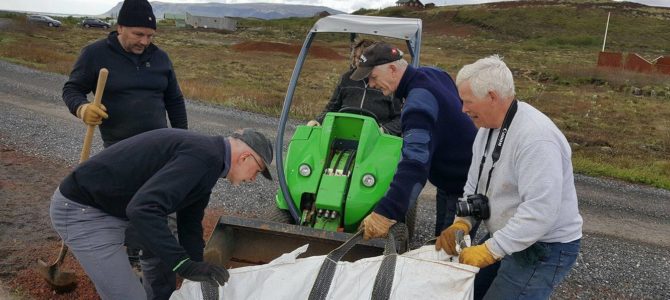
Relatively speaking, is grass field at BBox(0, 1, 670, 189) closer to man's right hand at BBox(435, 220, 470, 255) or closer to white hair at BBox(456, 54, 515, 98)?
man's right hand at BBox(435, 220, 470, 255)

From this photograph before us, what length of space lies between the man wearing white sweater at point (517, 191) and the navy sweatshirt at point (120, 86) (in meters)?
2.14

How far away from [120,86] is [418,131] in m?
1.92

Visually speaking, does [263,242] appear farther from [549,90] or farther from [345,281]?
[549,90]

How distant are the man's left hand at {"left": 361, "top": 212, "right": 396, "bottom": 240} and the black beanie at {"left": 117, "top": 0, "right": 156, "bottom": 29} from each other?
1911mm

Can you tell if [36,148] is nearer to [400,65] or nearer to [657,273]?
[400,65]

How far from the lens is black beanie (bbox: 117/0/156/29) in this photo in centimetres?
349

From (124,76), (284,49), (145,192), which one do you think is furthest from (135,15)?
(284,49)

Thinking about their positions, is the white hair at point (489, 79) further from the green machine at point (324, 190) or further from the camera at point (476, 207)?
the green machine at point (324, 190)

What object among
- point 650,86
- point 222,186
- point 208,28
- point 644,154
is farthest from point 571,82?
point 208,28

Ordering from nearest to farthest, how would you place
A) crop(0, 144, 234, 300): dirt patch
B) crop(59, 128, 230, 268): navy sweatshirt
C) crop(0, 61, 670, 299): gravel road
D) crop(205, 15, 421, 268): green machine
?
crop(59, 128, 230, 268): navy sweatshirt → crop(205, 15, 421, 268): green machine → crop(0, 144, 234, 300): dirt patch → crop(0, 61, 670, 299): gravel road

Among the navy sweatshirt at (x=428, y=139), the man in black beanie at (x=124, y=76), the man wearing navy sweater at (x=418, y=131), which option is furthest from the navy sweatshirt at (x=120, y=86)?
the navy sweatshirt at (x=428, y=139)

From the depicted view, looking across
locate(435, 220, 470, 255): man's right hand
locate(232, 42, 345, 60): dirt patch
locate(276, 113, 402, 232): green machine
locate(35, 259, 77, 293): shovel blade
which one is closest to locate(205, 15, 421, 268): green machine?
locate(276, 113, 402, 232): green machine

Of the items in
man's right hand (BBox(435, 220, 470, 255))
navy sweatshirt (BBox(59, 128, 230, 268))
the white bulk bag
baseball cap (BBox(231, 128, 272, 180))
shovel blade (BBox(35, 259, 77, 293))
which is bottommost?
shovel blade (BBox(35, 259, 77, 293))

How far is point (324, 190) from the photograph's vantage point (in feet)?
12.5
